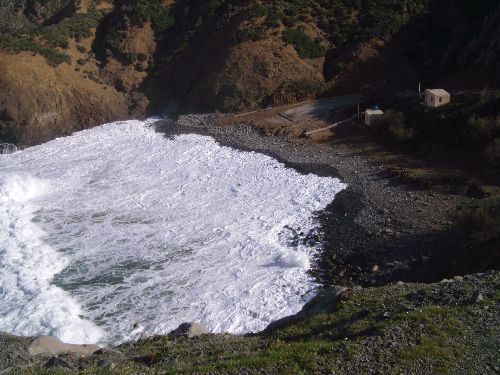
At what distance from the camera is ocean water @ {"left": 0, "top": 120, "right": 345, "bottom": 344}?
15.6 m

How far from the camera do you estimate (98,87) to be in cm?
3662

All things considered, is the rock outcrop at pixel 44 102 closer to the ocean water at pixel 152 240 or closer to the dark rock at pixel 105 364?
the ocean water at pixel 152 240

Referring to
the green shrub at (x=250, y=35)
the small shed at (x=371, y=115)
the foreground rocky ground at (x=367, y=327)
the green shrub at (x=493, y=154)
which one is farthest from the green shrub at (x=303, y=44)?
the foreground rocky ground at (x=367, y=327)

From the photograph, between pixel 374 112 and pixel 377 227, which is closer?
pixel 377 227

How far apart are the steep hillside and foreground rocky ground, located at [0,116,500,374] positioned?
14428mm

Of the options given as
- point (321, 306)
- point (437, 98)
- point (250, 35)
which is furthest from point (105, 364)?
point (250, 35)

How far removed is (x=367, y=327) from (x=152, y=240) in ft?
35.5

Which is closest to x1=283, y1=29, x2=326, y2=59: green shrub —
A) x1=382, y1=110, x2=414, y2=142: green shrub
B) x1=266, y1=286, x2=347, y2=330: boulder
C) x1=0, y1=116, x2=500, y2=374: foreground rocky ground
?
x1=382, y1=110, x2=414, y2=142: green shrub

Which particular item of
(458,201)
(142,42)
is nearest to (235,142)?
(458,201)

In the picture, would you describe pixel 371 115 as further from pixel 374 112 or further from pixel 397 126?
pixel 397 126

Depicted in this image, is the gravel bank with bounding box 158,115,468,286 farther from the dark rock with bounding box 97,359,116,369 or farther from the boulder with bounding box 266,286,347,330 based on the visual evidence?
the dark rock with bounding box 97,359,116,369

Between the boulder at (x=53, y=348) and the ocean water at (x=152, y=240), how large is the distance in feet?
4.70

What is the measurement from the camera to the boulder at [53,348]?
12.3 m

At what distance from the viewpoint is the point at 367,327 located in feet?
33.6
